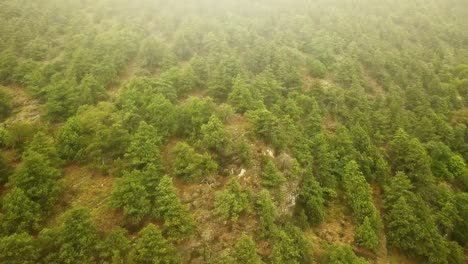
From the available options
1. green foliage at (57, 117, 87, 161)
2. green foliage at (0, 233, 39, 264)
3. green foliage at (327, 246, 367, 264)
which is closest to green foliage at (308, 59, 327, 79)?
green foliage at (327, 246, 367, 264)

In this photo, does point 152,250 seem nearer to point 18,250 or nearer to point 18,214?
point 18,250

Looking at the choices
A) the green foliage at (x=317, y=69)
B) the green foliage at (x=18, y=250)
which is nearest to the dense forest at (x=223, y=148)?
the green foliage at (x=18, y=250)

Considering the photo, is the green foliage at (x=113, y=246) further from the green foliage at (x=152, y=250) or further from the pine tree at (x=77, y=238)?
the green foliage at (x=152, y=250)

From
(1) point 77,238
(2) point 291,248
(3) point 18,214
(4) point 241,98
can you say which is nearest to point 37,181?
(3) point 18,214

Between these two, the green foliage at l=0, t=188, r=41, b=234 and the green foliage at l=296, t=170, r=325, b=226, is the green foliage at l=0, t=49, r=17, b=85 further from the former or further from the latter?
the green foliage at l=296, t=170, r=325, b=226

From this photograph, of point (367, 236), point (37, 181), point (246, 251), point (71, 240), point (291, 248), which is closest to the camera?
point (71, 240)
